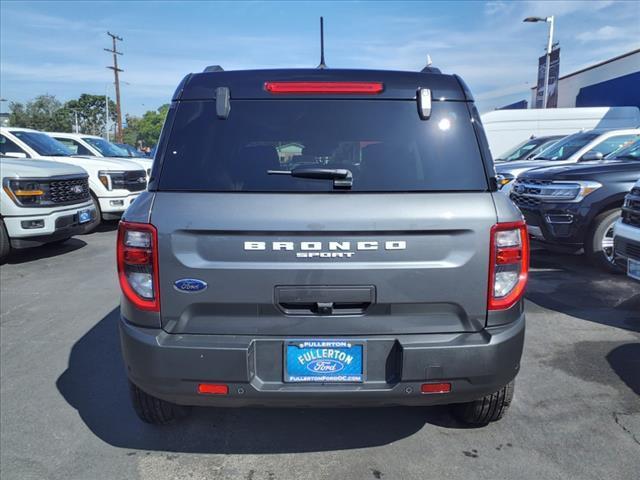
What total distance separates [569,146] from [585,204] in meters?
3.80

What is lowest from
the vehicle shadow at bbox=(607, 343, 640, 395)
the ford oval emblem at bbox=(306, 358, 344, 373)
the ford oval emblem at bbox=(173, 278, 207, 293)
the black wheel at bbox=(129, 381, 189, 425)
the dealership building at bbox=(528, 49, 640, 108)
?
the vehicle shadow at bbox=(607, 343, 640, 395)

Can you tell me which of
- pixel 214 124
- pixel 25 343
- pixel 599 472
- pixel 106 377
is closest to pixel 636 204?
pixel 599 472

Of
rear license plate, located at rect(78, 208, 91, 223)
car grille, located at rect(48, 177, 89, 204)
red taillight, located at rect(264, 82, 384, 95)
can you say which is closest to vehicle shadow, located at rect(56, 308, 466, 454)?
red taillight, located at rect(264, 82, 384, 95)

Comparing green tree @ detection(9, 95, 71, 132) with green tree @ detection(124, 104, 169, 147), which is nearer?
green tree @ detection(9, 95, 71, 132)

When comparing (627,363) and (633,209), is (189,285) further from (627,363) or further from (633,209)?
(633,209)

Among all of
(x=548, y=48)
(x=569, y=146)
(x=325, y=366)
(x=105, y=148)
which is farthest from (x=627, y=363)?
(x=548, y=48)

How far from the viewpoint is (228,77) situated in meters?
2.47

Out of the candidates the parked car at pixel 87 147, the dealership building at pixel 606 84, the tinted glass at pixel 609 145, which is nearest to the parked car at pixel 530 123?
the dealership building at pixel 606 84

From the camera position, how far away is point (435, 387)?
2262mm

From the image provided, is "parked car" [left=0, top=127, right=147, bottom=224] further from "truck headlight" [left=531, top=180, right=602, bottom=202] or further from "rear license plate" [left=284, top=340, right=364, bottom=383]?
"rear license plate" [left=284, top=340, right=364, bottom=383]

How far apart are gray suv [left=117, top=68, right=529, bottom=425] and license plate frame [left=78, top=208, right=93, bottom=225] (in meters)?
6.21

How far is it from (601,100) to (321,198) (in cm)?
2682

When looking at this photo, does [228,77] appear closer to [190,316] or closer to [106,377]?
[190,316]

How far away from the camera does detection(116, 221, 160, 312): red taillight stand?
2.22 metres
